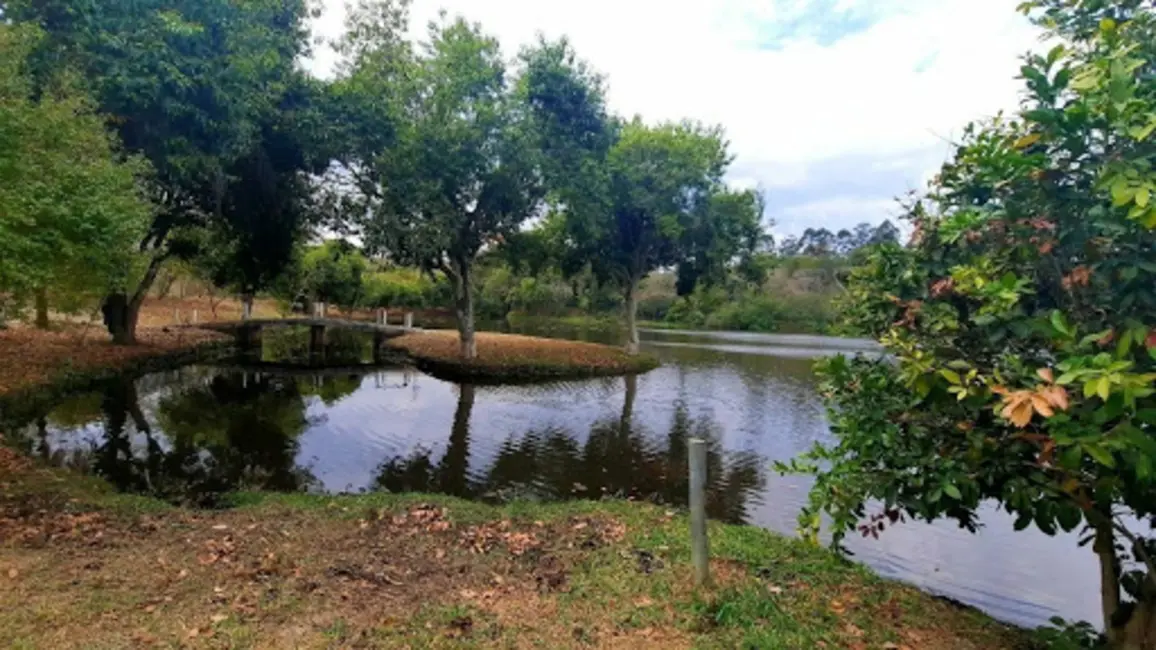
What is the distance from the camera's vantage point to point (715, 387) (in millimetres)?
20984

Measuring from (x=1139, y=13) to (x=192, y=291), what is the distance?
170ft

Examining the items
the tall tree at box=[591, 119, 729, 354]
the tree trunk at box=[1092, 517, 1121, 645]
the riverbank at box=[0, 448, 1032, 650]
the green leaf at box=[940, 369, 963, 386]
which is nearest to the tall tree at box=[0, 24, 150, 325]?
the riverbank at box=[0, 448, 1032, 650]

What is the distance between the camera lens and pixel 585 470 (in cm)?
1087

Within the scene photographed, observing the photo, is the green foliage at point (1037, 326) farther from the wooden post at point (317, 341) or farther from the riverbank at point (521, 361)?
the wooden post at point (317, 341)

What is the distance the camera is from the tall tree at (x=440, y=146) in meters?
18.9

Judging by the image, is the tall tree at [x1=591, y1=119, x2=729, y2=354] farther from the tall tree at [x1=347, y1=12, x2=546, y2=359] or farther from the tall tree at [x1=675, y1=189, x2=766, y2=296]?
the tall tree at [x1=347, y1=12, x2=546, y2=359]

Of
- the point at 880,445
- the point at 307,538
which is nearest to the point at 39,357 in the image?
the point at 307,538

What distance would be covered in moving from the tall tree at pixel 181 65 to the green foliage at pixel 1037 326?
13.2m

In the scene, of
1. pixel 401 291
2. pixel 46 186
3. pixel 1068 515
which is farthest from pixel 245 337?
pixel 1068 515

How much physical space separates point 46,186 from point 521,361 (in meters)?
16.3

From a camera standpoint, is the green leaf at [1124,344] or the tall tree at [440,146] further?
the tall tree at [440,146]

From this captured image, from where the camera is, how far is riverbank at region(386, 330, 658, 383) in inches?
869

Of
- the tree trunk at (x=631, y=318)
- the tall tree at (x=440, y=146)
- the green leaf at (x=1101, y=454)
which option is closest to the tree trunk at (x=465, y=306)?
the tall tree at (x=440, y=146)

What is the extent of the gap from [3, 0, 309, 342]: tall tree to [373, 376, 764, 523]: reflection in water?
320 inches
